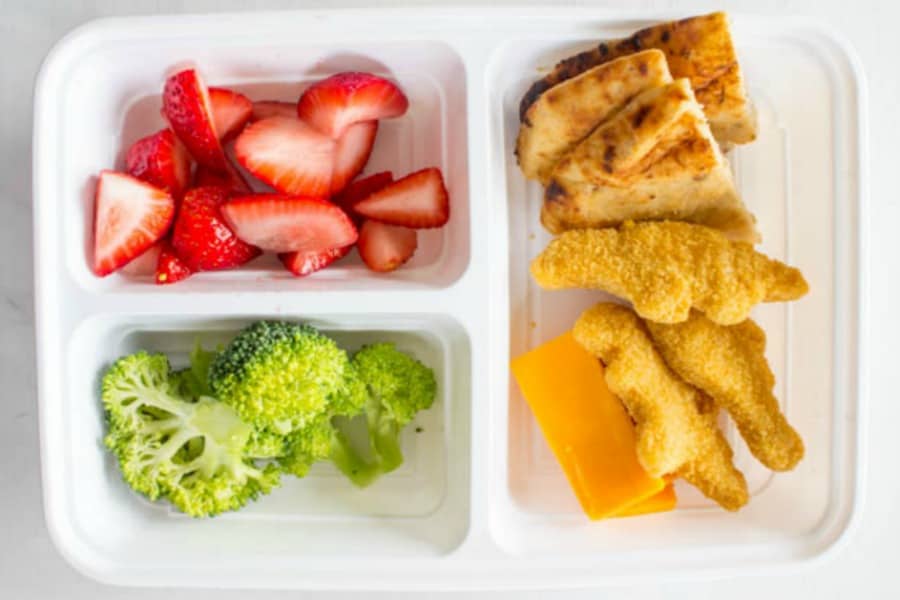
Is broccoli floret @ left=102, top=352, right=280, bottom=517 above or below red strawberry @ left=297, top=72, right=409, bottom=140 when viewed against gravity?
below

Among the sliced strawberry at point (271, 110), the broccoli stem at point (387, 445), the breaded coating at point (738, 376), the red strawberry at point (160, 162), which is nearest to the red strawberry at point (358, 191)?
the sliced strawberry at point (271, 110)

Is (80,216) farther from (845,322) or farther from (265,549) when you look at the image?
(845,322)

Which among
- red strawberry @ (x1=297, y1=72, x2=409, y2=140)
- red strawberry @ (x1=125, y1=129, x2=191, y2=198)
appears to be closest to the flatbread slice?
red strawberry @ (x1=297, y1=72, x2=409, y2=140)

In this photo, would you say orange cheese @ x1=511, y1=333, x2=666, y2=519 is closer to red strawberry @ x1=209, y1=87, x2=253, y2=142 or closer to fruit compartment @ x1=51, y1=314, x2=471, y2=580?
fruit compartment @ x1=51, y1=314, x2=471, y2=580

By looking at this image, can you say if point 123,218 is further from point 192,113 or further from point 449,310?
point 449,310

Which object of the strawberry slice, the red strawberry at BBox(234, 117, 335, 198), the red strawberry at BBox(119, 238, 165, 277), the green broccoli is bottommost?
the green broccoli

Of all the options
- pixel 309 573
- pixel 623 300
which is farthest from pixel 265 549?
pixel 623 300
